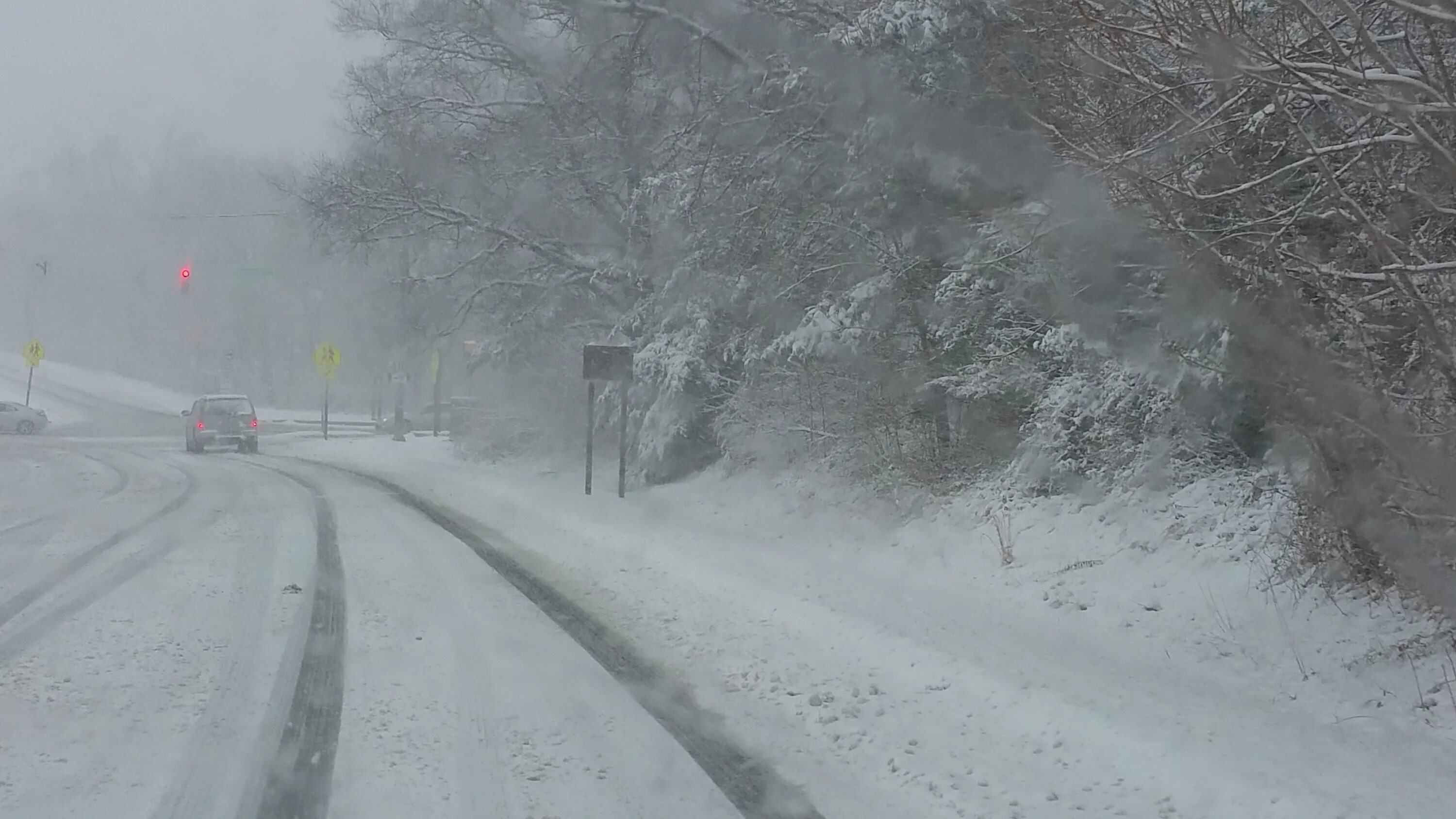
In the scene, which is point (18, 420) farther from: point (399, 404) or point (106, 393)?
point (106, 393)

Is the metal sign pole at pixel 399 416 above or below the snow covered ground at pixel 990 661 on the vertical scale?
above

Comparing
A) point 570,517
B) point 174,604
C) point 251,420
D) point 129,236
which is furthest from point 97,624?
point 129,236

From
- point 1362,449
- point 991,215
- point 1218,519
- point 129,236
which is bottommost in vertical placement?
point 1218,519

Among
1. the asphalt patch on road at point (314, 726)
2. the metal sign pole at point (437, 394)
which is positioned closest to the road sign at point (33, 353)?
the metal sign pole at point (437, 394)

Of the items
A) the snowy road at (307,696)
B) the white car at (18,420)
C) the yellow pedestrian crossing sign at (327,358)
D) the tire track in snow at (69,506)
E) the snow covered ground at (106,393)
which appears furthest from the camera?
the snow covered ground at (106,393)

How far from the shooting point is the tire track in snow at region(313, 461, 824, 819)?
5332mm

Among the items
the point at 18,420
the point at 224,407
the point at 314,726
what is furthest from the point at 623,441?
the point at 18,420

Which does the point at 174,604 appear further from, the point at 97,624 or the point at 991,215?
the point at 991,215

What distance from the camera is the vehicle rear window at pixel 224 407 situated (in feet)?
110

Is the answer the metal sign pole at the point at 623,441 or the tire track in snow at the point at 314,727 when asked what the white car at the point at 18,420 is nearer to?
the metal sign pole at the point at 623,441

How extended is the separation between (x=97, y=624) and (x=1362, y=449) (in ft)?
28.1

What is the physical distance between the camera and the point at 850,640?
27.3 ft

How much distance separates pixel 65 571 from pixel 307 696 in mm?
5748

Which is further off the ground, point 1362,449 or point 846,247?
point 846,247
